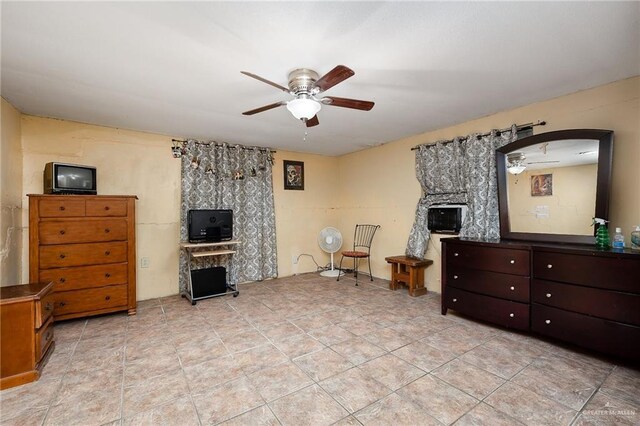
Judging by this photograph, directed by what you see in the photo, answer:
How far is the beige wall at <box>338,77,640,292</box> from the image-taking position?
2324 mm

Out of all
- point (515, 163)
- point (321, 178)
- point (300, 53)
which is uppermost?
point (300, 53)

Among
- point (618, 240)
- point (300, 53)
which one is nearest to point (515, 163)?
point (618, 240)

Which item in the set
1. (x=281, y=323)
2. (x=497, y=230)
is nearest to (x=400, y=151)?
(x=497, y=230)

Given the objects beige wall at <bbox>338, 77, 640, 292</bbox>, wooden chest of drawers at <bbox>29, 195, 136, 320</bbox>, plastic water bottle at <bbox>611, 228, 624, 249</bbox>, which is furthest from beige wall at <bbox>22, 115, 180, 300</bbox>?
plastic water bottle at <bbox>611, 228, 624, 249</bbox>

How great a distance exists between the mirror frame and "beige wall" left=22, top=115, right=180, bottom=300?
4088 millimetres

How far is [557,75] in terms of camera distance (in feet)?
7.39

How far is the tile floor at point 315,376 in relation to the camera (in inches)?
61.4

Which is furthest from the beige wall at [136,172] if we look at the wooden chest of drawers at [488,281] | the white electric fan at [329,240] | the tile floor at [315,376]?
the wooden chest of drawers at [488,281]

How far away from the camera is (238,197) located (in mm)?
4320

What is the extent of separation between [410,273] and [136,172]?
3867mm

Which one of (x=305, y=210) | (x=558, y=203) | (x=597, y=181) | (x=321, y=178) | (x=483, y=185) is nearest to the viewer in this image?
(x=597, y=181)

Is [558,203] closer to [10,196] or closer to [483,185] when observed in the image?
[483,185]

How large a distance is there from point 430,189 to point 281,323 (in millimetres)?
2593

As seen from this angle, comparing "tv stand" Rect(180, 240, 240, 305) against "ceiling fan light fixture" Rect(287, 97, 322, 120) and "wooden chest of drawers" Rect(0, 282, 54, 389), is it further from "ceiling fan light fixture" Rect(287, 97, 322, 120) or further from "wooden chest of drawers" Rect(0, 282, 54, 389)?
"ceiling fan light fixture" Rect(287, 97, 322, 120)
